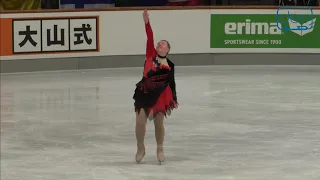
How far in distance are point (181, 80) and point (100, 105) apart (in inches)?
118

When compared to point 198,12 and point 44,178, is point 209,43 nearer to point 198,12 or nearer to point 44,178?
point 198,12

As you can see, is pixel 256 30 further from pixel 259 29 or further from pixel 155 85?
pixel 155 85

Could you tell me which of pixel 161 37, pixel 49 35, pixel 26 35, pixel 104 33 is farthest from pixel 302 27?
pixel 26 35

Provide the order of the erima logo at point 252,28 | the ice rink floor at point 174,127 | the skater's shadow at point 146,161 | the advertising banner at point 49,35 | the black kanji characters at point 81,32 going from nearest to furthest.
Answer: the ice rink floor at point 174,127 → the skater's shadow at point 146,161 → the advertising banner at point 49,35 → the black kanji characters at point 81,32 → the erima logo at point 252,28

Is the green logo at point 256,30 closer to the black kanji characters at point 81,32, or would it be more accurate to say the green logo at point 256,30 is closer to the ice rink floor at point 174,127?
the ice rink floor at point 174,127

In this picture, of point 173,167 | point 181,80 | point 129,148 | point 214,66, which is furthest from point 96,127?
point 214,66

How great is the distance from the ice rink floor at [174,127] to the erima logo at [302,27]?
139cm

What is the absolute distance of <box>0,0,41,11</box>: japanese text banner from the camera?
16.8 meters

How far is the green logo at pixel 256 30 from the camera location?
56.1 feet

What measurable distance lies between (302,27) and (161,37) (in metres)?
2.71

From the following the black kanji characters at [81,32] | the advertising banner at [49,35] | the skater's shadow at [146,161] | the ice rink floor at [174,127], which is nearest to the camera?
the ice rink floor at [174,127]

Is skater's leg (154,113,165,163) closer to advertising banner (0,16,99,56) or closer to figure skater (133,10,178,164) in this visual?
figure skater (133,10,178,164)

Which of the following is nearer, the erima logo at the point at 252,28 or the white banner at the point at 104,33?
the white banner at the point at 104,33

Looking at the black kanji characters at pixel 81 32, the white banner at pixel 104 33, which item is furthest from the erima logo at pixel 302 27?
the black kanji characters at pixel 81 32
